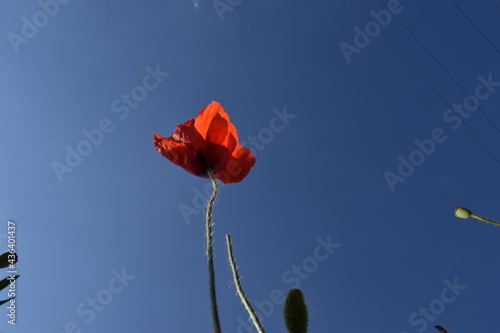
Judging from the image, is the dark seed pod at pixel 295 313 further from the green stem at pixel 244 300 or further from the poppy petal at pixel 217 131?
the poppy petal at pixel 217 131

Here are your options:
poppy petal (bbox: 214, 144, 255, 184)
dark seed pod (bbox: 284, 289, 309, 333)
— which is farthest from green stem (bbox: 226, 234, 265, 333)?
poppy petal (bbox: 214, 144, 255, 184)

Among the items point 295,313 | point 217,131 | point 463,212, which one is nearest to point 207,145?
point 217,131

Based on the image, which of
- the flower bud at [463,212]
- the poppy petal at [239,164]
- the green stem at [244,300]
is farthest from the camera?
the flower bud at [463,212]

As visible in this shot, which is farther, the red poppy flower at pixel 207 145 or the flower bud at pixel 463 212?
the flower bud at pixel 463 212

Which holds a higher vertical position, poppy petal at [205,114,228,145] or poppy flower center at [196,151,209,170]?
poppy petal at [205,114,228,145]

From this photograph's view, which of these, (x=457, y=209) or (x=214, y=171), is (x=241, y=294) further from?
(x=457, y=209)

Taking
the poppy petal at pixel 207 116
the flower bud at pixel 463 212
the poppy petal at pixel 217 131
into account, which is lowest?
the flower bud at pixel 463 212

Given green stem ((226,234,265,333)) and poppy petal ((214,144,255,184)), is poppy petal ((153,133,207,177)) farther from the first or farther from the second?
green stem ((226,234,265,333))

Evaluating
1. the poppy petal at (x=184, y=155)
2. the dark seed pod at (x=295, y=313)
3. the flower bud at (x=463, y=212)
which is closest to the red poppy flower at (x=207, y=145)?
the poppy petal at (x=184, y=155)

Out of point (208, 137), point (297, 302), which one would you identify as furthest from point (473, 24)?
point (297, 302)
